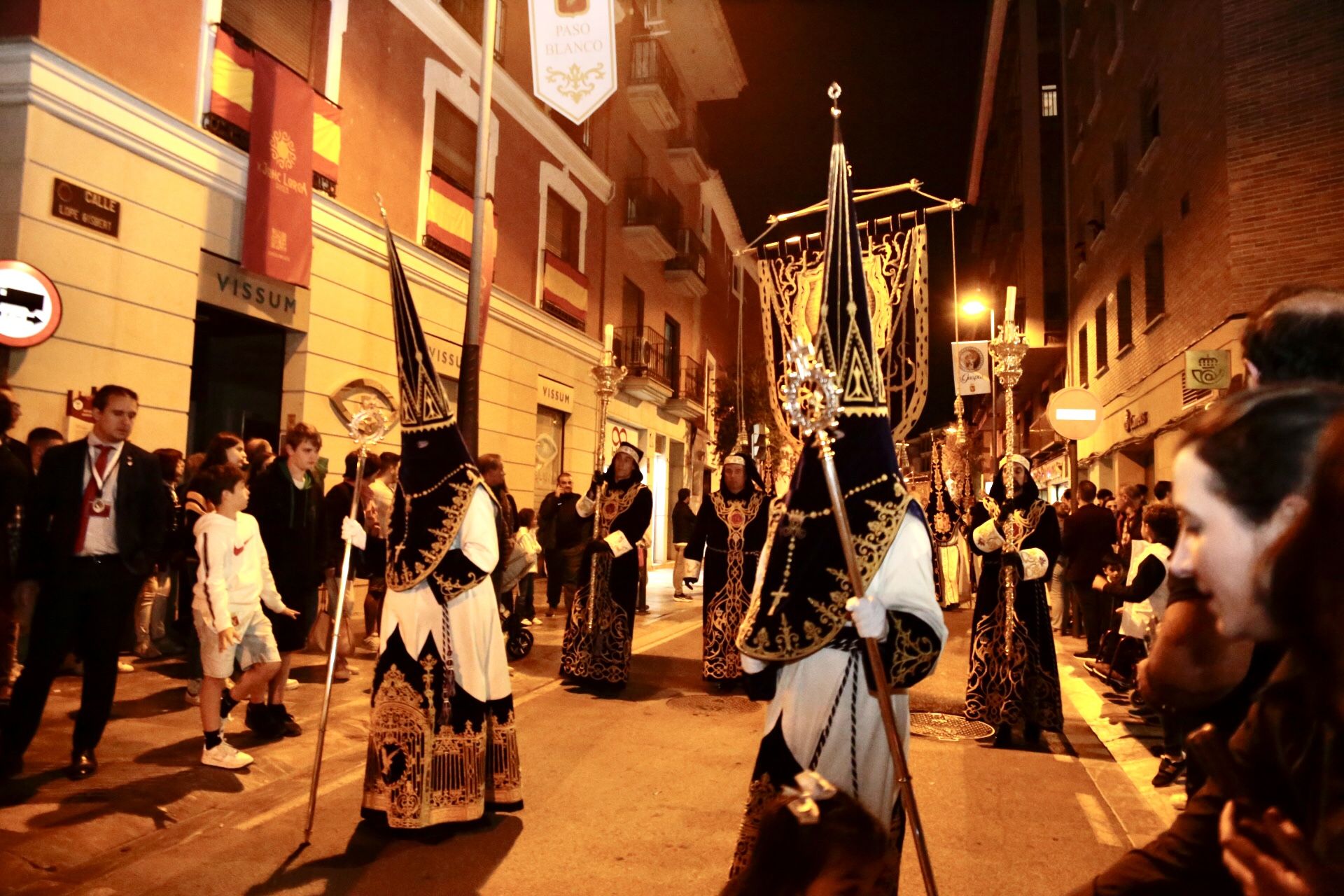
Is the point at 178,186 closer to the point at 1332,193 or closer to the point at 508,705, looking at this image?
the point at 508,705

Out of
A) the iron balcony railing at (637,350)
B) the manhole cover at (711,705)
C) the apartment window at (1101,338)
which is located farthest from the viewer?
the iron balcony railing at (637,350)

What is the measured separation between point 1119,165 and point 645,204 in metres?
10.8

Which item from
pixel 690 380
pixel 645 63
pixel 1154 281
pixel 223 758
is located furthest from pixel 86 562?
pixel 690 380

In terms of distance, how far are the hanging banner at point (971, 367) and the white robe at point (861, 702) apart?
37.2 ft

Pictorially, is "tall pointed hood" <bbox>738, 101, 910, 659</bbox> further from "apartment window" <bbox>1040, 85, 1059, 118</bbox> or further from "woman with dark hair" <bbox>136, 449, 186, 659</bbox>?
"apartment window" <bbox>1040, 85, 1059, 118</bbox>

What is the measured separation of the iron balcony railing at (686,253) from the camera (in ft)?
83.0

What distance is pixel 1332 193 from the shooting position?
10695 mm

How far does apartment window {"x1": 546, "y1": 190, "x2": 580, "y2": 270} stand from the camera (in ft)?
59.8

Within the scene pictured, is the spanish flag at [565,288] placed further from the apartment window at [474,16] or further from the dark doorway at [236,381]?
the dark doorway at [236,381]

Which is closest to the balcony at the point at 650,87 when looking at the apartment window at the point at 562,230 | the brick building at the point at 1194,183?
the apartment window at the point at 562,230

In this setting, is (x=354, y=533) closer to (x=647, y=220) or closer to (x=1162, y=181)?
(x=1162, y=181)

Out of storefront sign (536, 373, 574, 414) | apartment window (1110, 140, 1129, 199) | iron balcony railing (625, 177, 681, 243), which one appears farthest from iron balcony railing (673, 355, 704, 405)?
apartment window (1110, 140, 1129, 199)

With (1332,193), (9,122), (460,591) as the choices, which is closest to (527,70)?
(9,122)

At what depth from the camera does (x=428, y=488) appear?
14.2ft
